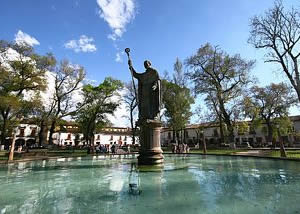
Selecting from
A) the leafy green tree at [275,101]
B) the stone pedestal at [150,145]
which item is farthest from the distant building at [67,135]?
the stone pedestal at [150,145]

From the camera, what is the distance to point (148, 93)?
11539 mm

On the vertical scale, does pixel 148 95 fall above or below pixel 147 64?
below

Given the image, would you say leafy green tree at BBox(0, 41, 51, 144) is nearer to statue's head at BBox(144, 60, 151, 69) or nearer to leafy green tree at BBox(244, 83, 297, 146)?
statue's head at BBox(144, 60, 151, 69)

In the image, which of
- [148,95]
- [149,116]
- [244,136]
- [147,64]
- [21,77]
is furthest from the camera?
[244,136]

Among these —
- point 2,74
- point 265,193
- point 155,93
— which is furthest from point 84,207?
point 2,74

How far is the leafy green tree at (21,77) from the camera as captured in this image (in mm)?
25688

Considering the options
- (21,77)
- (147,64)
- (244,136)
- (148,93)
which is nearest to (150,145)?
(148,93)

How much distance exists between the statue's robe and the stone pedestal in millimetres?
547

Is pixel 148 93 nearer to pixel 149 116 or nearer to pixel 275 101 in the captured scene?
pixel 149 116

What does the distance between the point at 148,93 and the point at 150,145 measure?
2998 mm

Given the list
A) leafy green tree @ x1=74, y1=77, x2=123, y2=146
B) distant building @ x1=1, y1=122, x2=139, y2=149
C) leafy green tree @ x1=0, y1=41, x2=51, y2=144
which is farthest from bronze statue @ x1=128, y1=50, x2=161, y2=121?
distant building @ x1=1, y1=122, x2=139, y2=149

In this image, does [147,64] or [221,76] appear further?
[221,76]

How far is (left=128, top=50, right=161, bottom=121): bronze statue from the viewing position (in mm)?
11141

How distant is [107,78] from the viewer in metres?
41.2
